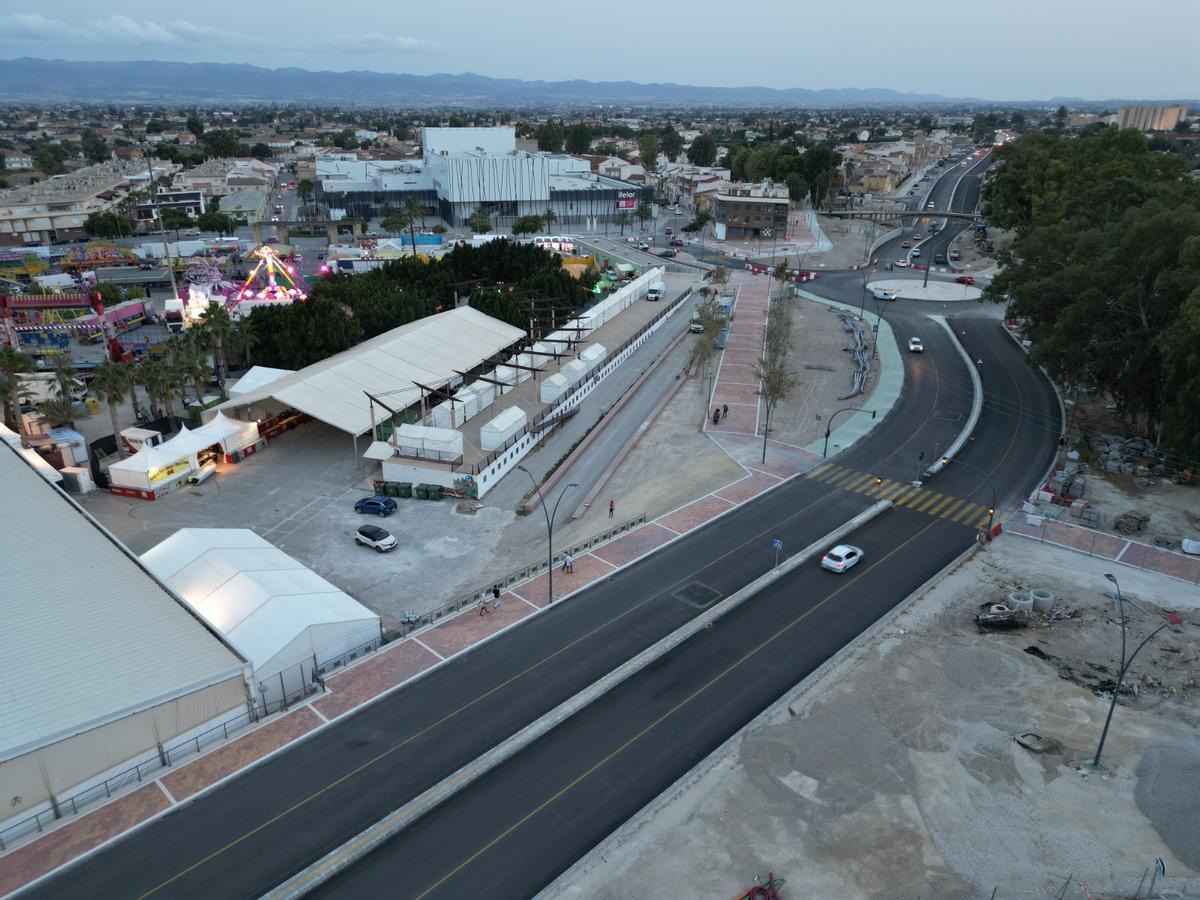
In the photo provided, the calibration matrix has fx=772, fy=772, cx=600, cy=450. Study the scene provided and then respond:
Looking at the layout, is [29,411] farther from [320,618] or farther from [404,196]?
[404,196]

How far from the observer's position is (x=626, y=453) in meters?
55.3

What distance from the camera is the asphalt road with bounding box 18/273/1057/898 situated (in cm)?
2322

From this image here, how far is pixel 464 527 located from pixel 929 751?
90.0 feet

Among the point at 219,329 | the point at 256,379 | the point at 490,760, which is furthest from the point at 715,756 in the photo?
the point at 219,329

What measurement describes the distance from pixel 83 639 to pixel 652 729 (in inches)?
825

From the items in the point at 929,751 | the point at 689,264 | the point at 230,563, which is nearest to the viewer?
the point at 929,751

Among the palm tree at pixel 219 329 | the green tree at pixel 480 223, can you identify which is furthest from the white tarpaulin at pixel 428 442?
the green tree at pixel 480 223

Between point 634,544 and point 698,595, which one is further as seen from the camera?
point 634,544

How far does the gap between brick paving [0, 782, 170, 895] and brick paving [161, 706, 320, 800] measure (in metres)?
0.70

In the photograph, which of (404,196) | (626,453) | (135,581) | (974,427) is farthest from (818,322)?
(404,196)

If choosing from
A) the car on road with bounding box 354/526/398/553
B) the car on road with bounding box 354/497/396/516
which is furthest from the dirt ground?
the car on road with bounding box 354/497/396/516

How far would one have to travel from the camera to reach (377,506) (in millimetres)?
46562

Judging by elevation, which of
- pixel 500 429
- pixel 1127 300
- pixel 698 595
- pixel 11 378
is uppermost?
pixel 1127 300

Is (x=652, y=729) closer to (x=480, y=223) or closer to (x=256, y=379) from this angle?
(x=256, y=379)
